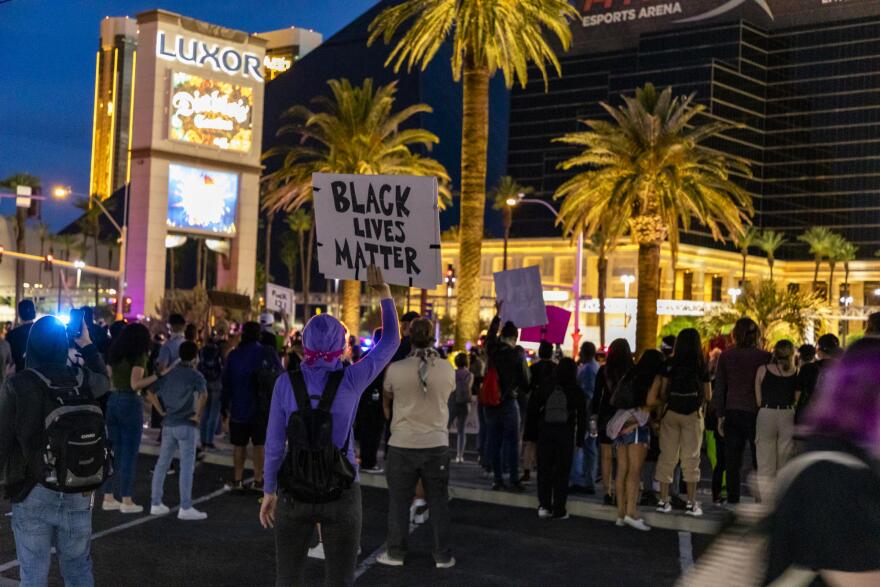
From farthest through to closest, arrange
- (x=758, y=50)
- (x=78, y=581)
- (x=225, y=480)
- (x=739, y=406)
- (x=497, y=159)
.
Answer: (x=497, y=159) < (x=758, y=50) < (x=225, y=480) < (x=739, y=406) < (x=78, y=581)

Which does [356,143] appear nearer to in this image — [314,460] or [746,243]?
[314,460]

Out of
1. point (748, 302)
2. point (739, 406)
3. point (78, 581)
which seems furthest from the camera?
point (748, 302)

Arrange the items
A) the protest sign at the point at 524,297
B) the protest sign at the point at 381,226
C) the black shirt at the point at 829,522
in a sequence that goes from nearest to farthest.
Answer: the black shirt at the point at 829,522
the protest sign at the point at 381,226
the protest sign at the point at 524,297

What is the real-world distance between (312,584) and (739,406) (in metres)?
5.63

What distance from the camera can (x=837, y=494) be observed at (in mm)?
2918

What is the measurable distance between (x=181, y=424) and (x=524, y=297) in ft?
21.1

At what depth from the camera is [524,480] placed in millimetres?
13953

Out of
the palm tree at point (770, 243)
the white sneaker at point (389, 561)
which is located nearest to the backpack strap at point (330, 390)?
the white sneaker at point (389, 561)

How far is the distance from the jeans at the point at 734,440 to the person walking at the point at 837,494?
31.2 ft

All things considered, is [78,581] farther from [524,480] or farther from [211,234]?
[211,234]

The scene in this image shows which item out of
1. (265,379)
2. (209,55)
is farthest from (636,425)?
(209,55)

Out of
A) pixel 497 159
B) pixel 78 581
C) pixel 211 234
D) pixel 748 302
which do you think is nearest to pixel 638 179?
pixel 748 302

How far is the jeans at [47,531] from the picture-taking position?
225 inches

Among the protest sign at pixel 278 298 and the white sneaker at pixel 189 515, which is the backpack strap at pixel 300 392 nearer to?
the white sneaker at pixel 189 515
